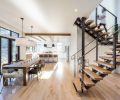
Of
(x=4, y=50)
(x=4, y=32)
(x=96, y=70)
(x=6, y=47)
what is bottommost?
(x=96, y=70)

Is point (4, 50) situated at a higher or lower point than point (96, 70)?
higher

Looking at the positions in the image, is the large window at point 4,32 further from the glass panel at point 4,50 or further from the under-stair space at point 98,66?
the under-stair space at point 98,66

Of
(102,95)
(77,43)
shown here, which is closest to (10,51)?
(77,43)

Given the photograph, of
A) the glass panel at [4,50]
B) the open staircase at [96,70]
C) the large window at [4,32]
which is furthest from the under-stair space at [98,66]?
the glass panel at [4,50]

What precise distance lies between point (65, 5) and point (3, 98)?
3329 millimetres

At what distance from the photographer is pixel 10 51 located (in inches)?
361

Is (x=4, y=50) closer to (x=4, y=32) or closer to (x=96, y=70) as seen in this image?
(x=4, y=32)

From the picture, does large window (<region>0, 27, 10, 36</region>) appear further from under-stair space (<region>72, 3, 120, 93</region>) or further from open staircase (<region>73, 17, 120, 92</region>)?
open staircase (<region>73, 17, 120, 92</region>)

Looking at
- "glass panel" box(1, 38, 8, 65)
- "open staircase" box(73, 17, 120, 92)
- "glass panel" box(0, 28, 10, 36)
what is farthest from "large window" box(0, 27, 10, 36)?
"open staircase" box(73, 17, 120, 92)

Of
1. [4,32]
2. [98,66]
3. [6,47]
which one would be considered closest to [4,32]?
[4,32]

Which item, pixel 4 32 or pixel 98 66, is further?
pixel 4 32

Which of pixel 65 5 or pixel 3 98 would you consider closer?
pixel 3 98

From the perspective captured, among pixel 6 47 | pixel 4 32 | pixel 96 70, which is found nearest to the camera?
pixel 96 70

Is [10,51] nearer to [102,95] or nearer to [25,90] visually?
[25,90]
